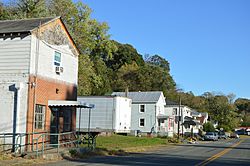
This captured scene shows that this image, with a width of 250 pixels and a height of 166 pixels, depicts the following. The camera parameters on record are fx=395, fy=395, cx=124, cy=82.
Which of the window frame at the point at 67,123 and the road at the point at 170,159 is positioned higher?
the window frame at the point at 67,123

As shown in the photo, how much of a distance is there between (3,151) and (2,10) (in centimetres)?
2444

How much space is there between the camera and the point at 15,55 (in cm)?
2238

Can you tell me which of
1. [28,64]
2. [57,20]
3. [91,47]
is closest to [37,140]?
[28,64]

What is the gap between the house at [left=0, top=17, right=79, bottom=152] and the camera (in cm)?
2166

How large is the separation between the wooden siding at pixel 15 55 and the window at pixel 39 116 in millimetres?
2335

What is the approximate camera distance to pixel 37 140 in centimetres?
2145

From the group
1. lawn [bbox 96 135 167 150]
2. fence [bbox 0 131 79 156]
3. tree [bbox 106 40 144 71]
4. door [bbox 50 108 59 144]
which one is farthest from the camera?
tree [bbox 106 40 144 71]

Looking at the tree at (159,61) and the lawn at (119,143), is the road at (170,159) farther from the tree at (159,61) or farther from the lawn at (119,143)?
the tree at (159,61)

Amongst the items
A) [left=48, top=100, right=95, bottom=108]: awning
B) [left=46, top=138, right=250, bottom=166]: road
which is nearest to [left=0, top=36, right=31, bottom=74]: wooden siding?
[left=48, top=100, right=95, bottom=108]: awning

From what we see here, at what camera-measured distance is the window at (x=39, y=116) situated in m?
22.6

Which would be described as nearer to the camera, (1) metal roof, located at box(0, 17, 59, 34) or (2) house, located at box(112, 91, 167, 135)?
(1) metal roof, located at box(0, 17, 59, 34)

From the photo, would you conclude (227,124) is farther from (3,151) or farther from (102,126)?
(3,151)

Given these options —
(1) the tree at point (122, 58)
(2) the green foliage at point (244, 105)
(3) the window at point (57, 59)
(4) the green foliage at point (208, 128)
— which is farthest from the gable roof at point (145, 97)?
(2) the green foliage at point (244, 105)

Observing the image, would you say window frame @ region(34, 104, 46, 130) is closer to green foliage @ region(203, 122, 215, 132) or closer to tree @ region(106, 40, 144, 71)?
tree @ region(106, 40, 144, 71)
